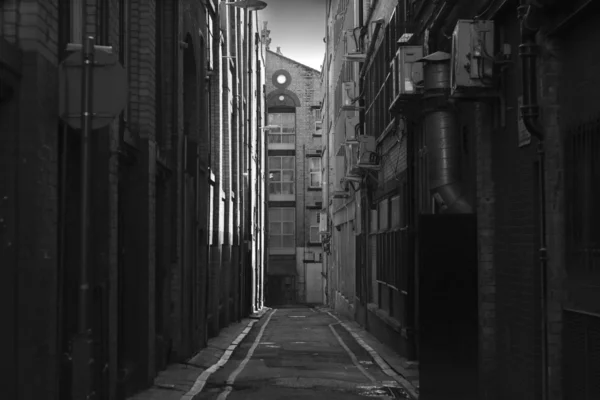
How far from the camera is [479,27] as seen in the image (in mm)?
10578

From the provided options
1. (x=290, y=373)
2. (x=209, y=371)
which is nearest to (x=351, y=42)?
(x=209, y=371)

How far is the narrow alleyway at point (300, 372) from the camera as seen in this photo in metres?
12.8

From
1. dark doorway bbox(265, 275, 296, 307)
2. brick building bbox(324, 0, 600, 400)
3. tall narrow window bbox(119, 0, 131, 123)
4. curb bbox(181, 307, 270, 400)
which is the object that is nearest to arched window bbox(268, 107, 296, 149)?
dark doorway bbox(265, 275, 296, 307)

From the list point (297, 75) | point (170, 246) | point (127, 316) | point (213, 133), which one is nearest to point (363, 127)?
point (213, 133)

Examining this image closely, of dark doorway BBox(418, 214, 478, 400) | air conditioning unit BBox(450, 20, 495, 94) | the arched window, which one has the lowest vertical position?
dark doorway BBox(418, 214, 478, 400)

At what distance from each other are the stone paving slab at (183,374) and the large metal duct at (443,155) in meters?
4.43

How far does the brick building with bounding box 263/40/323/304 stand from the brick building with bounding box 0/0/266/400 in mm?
34520

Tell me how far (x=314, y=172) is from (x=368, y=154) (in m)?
40.3

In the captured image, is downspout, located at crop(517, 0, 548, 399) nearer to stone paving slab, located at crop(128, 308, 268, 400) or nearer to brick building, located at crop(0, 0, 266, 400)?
brick building, located at crop(0, 0, 266, 400)

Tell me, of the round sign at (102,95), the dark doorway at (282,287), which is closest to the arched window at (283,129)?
the dark doorway at (282,287)

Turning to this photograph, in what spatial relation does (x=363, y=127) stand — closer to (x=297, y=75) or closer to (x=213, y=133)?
(x=213, y=133)

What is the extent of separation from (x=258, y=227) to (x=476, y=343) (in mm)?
36341

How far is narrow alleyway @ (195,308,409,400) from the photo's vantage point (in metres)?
12.8

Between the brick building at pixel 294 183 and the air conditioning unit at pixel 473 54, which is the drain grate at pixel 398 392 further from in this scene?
the brick building at pixel 294 183
